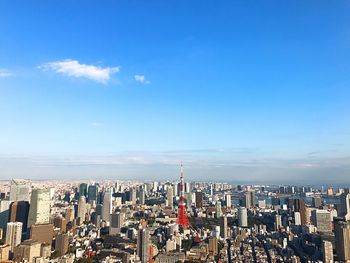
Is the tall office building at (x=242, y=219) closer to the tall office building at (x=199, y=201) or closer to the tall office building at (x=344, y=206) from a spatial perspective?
the tall office building at (x=344, y=206)

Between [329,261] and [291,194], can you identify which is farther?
[291,194]

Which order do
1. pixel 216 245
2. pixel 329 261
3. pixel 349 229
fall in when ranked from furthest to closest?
1. pixel 216 245
2. pixel 349 229
3. pixel 329 261

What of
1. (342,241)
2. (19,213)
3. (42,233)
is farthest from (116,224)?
(342,241)

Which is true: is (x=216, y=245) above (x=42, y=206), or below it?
below

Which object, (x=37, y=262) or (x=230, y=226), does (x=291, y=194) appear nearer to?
(x=230, y=226)

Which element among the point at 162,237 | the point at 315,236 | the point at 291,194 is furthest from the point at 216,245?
the point at 291,194

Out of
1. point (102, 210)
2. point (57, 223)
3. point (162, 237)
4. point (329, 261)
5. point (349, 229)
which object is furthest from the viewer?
point (102, 210)
